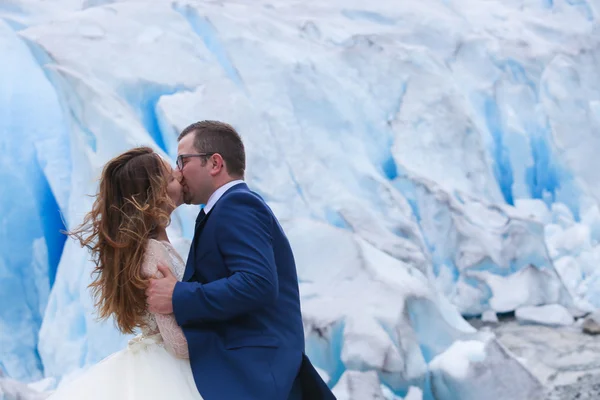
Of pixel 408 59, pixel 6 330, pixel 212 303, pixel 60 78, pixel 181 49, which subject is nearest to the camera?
pixel 212 303

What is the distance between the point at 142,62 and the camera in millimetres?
3971

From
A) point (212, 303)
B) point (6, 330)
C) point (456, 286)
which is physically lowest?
point (456, 286)

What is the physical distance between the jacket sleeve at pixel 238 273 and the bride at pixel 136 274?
8cm

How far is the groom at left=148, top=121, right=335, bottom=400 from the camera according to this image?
116 centimetres

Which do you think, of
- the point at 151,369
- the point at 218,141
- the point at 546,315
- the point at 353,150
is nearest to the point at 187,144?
the point at 218,141

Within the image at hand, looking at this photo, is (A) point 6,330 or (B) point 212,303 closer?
(B) point 212,303

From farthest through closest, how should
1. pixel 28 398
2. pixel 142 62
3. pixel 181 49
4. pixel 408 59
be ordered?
pixel 408 59 < pixel 181 49 < pixel 142 62 < pixel 28 398

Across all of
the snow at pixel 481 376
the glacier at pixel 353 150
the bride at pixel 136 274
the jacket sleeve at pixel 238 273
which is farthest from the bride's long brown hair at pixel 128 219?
the snow at pixel 481 376

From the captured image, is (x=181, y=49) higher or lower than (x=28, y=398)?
higher

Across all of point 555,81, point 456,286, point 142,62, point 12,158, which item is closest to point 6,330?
point 12,158

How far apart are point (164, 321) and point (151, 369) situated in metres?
0.09

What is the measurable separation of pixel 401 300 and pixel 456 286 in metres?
1.46

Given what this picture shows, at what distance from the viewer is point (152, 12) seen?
4406 mm

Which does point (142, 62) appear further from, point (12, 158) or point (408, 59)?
point (408, 59)
